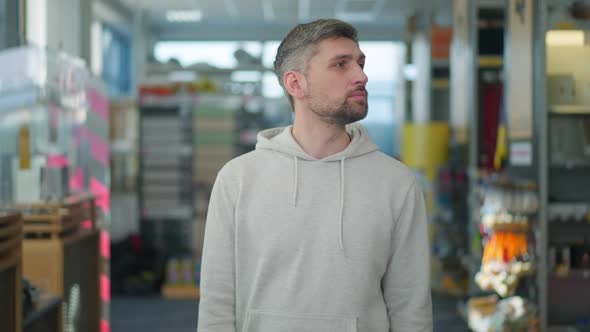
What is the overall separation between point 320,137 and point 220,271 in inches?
16.5

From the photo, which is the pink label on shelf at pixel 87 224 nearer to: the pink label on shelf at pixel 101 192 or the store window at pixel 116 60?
the pink label on shelf at pixel 101 192

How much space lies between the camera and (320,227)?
211cm

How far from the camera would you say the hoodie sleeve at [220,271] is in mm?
2148

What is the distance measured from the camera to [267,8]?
14492 millimetres

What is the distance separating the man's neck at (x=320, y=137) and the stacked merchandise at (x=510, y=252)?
122 inches

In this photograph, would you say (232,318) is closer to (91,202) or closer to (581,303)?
(91,202)

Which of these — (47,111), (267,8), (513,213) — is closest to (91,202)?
(47,111)

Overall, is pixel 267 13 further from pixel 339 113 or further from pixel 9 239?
pixel 339 113

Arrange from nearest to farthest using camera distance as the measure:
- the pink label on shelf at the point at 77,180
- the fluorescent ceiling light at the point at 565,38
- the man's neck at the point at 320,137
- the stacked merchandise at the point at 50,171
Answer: the man's neck at the point at 320,137 < the stacked merchandise at the point at 50,171 < the fluorescent ceiling light at the point at 565,38 < the pink label on shelf at the point at 77,180

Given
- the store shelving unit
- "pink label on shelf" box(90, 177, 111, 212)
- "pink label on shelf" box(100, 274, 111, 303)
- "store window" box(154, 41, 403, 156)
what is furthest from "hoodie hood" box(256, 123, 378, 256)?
"store window" box(154, 41, 403, 156)

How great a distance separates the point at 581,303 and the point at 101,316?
9.55ft

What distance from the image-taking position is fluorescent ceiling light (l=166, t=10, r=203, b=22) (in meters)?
15.0

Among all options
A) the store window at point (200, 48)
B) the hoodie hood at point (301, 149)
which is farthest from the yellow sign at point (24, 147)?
the store window at point (200, 48)

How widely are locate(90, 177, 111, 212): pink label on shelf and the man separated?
12.8 ft
